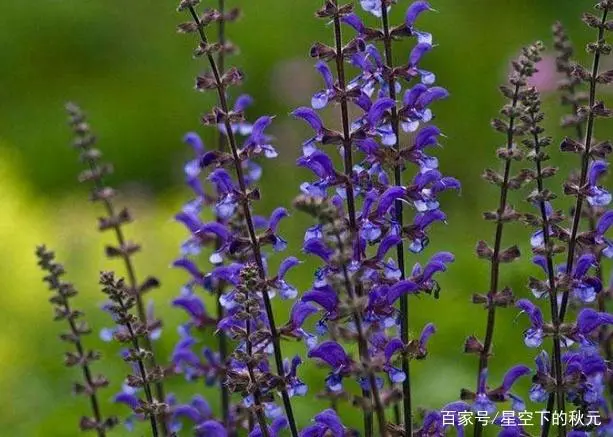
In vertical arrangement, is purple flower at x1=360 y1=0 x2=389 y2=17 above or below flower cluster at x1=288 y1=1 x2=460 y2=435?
above

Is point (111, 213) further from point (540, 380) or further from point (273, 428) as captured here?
point (540, 380)

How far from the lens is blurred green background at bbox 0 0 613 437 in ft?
11.8

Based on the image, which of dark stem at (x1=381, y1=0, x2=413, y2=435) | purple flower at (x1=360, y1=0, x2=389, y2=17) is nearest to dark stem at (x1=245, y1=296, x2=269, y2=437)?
dark stem at (x1=381, y1=0, x2=413, y2=435)

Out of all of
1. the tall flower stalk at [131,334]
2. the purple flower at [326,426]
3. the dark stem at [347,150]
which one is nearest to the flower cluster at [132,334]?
the tall flower stalk at [131,334]

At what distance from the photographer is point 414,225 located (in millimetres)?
1894

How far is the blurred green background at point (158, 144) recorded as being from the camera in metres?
3.61

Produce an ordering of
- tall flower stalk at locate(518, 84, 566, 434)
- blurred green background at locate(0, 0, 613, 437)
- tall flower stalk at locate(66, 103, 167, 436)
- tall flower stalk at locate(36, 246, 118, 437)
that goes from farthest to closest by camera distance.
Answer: blurred green background at locate(0, 0, 613, 437) < tall flower stalk at locate(66, 103, 167, 436) < tall flower stalk at locate(36, 246, 118, 437) < tall flower stalk at locate(518, 84, 566, 434)

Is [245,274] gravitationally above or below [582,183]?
below

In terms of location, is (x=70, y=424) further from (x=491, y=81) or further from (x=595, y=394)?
(x=491, y=81)

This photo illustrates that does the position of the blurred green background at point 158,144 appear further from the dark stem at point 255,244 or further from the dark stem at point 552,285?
the dark stem at point 255,244

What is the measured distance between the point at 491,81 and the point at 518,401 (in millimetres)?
4357

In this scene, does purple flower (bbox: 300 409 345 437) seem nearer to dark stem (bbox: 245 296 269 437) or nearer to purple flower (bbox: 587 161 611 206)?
dark stem (bbox: 245 296 269 437)

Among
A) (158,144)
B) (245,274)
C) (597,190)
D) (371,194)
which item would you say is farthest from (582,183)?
(158,144)

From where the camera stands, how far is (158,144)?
6.48 meters
